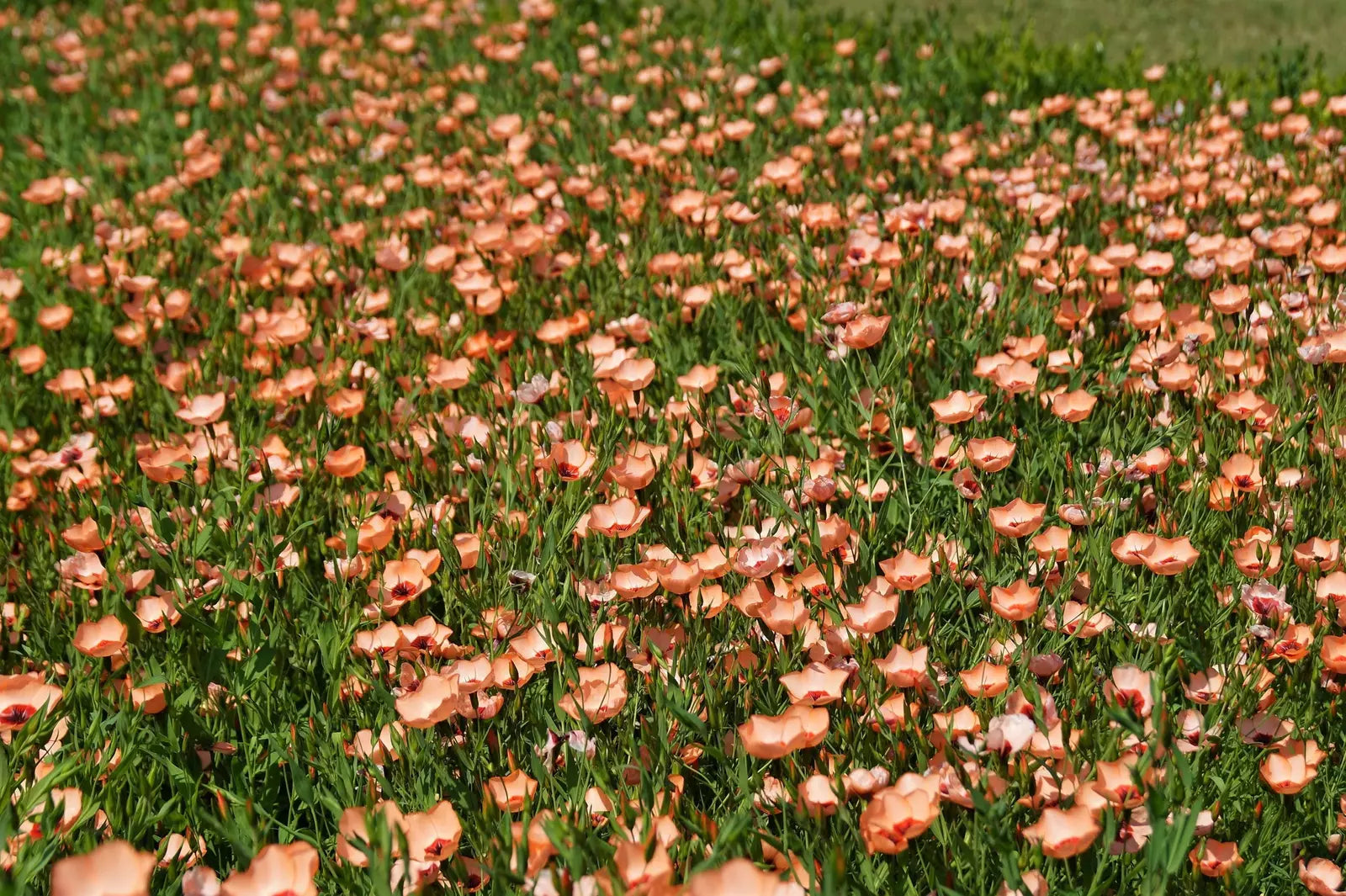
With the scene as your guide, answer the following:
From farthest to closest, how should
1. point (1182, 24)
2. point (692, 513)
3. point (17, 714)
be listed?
point (1182, 24)
point (692, 513)
point (17, 714)

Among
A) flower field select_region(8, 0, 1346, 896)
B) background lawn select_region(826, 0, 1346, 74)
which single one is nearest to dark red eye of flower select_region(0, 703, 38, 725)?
flower field select_region(8, 0, 1346, 896)

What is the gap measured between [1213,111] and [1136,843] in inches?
142

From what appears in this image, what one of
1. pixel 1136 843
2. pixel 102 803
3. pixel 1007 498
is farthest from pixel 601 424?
pixel 1136 843

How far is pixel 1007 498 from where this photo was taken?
232 centimetres

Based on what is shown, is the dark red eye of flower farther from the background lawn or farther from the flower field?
the background lawn

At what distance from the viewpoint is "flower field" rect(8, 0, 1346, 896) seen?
1606mm

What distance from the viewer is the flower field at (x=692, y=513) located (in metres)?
1.61

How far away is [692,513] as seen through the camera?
91.6 inches

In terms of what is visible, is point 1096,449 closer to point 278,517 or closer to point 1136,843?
point 1136,843

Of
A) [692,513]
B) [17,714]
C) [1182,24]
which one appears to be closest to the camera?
[17,714]

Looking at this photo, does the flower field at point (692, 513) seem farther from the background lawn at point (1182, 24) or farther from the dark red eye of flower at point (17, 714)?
the background lawn at point (1182, 24)

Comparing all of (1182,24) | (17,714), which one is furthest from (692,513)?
(1182,24)

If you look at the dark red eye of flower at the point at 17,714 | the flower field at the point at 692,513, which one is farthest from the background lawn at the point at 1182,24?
the dark red eye of flower at the point at 17,714

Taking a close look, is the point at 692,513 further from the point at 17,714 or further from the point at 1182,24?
the point at 1182,24
